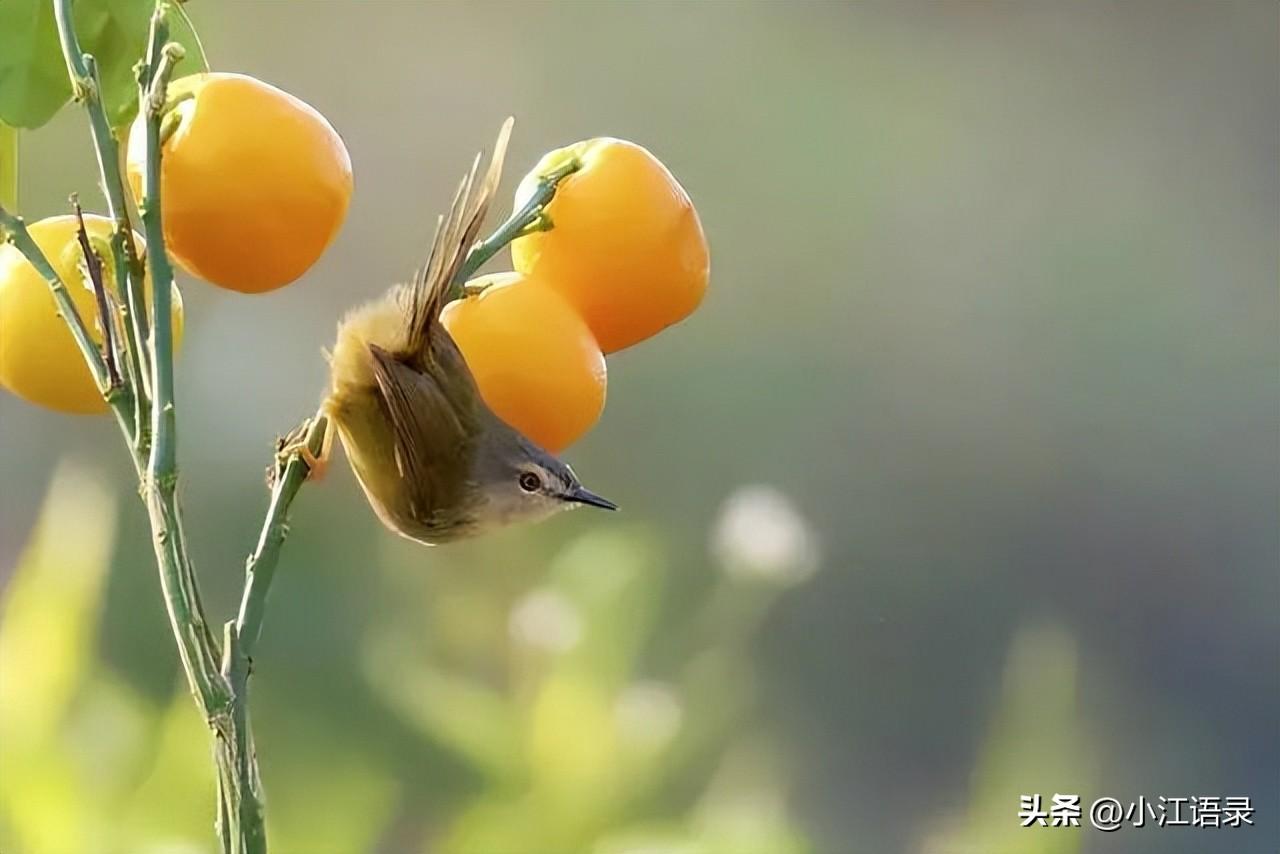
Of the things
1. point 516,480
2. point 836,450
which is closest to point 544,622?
point 836,450

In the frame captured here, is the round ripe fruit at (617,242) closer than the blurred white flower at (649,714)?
Yes

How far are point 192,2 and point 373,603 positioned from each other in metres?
0.38

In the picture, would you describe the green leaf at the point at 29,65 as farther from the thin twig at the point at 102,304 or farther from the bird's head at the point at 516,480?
the bird's head at the point at 516,480

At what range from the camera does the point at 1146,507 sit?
0.80 m

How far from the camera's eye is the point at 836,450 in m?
0.79

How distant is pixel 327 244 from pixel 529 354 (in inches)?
3.5

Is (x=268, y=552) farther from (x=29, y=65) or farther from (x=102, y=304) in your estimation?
(x=29, y=65)

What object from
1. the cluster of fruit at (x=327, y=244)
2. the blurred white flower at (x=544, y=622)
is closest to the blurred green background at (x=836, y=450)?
the blurred white flower at (x=544, y=622)

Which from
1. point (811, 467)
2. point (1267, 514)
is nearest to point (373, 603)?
point (811, 467)

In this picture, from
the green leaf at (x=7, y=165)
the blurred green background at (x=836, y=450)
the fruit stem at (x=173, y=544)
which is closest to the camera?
the fruit stem at (x=173, y=544)

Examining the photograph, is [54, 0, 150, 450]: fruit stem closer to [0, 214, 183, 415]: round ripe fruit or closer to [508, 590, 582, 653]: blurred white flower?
[0, 214, 183, 415]: round ripe fruit

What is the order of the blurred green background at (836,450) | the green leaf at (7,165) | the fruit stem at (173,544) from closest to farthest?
the fruit stem at (173,544) → the green leaf at (7,165) → the blurred green background at (836,450)

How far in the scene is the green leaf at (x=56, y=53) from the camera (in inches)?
18.5

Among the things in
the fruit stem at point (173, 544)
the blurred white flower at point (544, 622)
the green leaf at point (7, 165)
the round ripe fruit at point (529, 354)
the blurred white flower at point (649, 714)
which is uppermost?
the green leaf at point (7, 165)
